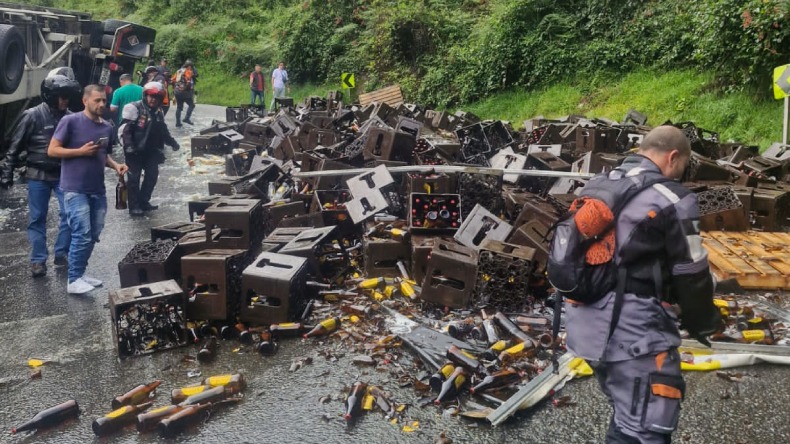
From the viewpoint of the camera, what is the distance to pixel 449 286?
610 cm

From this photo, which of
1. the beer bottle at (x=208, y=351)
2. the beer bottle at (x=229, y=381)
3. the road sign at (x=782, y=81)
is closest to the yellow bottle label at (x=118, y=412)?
the beer bottle at (x=229, y=381)

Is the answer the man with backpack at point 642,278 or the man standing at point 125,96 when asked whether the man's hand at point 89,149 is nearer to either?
the man with backpack at point 642,278

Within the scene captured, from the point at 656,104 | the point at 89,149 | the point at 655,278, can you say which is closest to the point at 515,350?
the point at 655,278

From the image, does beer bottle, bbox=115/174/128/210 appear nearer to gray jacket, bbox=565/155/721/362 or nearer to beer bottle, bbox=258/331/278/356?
beer bottle, bbox=258/331/278/356

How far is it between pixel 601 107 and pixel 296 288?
49.5ft

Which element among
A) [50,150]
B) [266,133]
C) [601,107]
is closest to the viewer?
[50,150]

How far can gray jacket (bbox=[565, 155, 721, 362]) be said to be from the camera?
9.48 feet

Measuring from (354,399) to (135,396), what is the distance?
164 cm

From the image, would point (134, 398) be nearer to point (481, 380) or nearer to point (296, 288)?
point (296, 288)

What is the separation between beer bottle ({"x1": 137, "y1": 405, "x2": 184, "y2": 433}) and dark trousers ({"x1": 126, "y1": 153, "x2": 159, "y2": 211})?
666 centimetres

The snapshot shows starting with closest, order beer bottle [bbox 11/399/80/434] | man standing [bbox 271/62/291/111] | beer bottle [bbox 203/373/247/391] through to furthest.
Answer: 1. beer bottle [bbox 11/399/80/434]
2. beer bottle [bbox 203/373/247/391]
3. man standing [bbox 271/62/291/111]

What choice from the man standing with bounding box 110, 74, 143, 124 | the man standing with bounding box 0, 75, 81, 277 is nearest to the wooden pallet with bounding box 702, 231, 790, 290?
the man standing with bounding box 0, 75, 81, 277

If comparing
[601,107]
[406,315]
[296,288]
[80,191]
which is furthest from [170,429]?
[601,107]

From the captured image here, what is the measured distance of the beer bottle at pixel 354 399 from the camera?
4.53 m
